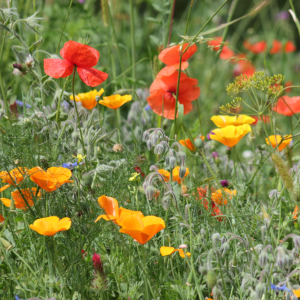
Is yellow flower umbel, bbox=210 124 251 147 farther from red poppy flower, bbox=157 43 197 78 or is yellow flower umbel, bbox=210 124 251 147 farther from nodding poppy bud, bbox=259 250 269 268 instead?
nodding poppy bud, bbox=259 250 269 268

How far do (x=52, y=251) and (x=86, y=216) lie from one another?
17 cm

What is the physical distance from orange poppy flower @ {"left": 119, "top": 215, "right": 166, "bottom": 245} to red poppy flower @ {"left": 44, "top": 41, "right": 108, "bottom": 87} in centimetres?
55

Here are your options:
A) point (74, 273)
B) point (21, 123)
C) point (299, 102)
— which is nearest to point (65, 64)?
point (21, 123)

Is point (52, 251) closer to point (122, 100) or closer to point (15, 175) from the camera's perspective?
point (15, 175)

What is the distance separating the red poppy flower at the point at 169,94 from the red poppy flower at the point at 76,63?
429 mm

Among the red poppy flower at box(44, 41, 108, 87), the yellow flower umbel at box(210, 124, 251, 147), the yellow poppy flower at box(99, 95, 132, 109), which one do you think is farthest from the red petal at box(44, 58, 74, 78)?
the yellow flower umbel at box(210, 124, 251, 147)

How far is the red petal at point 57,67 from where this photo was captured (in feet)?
4.54

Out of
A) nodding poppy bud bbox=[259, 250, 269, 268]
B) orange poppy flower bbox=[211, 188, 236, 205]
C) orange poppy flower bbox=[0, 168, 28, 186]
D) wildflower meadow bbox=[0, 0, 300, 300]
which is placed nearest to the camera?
nodding poppy bud bbox=[259, 250, 269, 268]

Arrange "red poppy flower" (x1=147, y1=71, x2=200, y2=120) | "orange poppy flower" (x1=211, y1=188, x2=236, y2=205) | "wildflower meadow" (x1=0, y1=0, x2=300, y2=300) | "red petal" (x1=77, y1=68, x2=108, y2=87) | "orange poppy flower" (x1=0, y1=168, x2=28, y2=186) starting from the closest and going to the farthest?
"wildflower meadow" (x1=0, y1=0, x2=300, y2=300) < "orange poppy flower" (x1=0, y1=168, x2=28, y2=186) < "red petal" (x1=77, y1=68, x2=108, y2=87) < "orange poppy flower" (x1=211, y1=188, x2=236, y2=205) < "red poppy flower" (x1=147, y1=71, x2=200, y2=120)

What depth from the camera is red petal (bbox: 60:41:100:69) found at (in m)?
1.34

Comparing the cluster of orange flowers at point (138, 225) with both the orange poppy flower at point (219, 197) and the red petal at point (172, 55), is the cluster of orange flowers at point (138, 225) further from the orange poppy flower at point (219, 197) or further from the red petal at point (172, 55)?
the red petal at point (172, 55)

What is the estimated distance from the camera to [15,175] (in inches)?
52.7

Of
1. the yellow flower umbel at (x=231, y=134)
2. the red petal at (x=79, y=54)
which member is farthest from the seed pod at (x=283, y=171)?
the red petal at (x=79, y=54)

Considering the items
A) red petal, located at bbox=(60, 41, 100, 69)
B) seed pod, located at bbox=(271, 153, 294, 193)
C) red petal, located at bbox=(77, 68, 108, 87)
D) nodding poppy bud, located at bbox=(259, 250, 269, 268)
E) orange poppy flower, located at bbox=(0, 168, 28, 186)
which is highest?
red petal, located at bbox=(60, 41, 100, 69)
